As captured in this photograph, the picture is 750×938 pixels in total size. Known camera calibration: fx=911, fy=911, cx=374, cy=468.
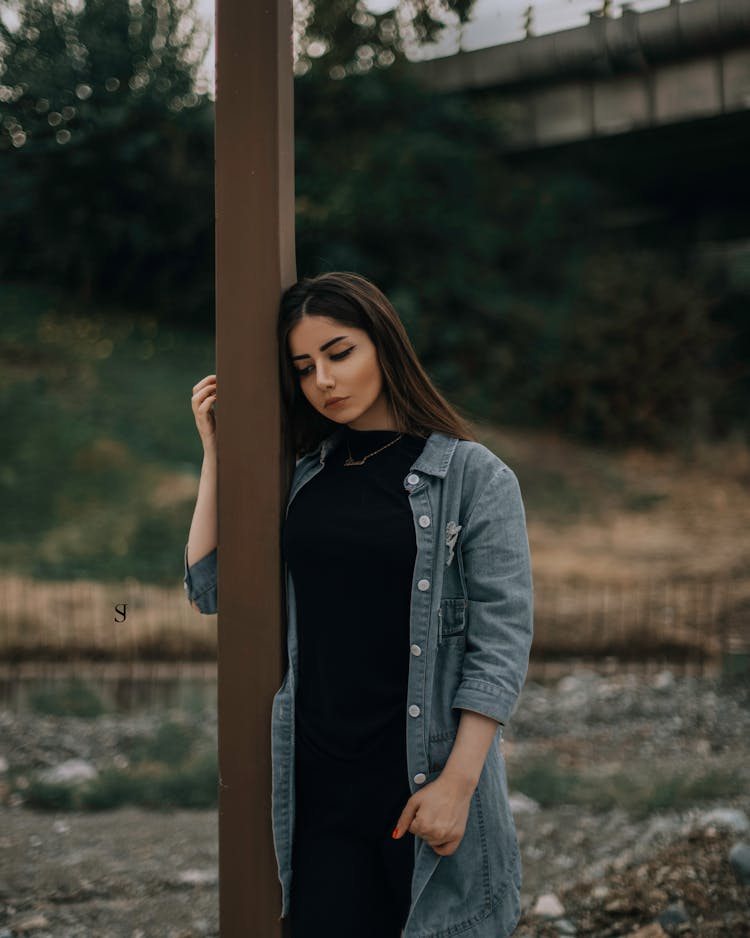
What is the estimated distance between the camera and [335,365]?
1.70 metres

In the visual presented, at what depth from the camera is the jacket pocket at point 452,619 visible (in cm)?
164

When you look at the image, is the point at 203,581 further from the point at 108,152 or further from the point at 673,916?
the point at 108,152

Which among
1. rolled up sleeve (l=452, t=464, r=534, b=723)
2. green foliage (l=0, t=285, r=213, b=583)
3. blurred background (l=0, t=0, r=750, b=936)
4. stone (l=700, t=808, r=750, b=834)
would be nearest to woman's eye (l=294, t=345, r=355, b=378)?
rolled up sleeve (l=452, t=464, r=534, b=723)

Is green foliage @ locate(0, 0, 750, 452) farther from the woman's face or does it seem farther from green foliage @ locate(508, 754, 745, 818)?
the woman's face

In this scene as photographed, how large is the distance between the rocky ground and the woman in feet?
4.91

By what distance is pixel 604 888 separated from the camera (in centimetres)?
314

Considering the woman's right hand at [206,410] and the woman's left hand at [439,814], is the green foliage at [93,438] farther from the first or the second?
the woman's left hand at [439,814]

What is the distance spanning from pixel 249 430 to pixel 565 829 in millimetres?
2953

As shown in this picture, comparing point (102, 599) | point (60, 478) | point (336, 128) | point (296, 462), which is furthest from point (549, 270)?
point (296, 462)

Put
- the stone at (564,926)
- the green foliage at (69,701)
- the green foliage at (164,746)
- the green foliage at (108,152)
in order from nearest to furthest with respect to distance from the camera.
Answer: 1. the stone at (564,926)
2. the green foliage at (164,746)
3. the green foliage at (69,701)
4. the green foliage at (108,152)

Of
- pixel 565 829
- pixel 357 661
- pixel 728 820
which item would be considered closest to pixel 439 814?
pixel 357 661

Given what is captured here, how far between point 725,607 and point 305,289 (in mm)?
6514

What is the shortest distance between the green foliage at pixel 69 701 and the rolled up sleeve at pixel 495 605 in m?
4.30

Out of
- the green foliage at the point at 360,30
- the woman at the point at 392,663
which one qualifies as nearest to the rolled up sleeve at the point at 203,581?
the woman at the point at 392,663
